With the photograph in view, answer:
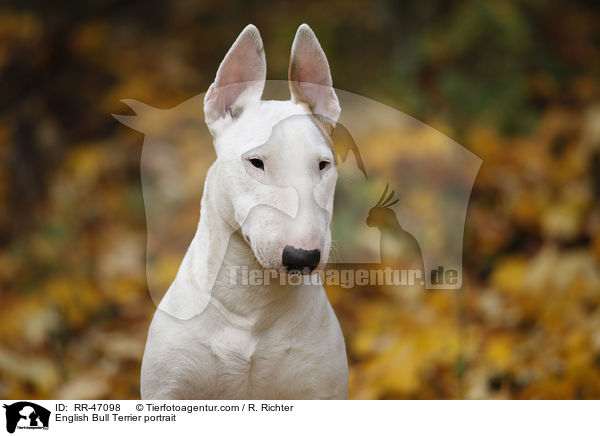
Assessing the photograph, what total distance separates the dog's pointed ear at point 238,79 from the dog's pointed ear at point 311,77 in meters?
0.07

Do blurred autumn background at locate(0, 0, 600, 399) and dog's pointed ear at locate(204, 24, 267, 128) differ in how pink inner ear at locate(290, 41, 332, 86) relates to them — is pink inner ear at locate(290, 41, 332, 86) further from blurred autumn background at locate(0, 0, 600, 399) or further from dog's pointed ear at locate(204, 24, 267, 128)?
blurred autumn background at locate(0, 0, 600, 399)

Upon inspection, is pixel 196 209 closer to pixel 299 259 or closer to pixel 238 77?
pixel 238 77

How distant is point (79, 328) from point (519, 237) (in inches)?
71.1

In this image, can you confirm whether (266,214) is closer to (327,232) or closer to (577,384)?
(327,232)

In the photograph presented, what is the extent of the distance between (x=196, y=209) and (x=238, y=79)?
60cm

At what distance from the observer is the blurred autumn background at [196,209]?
2387 mm

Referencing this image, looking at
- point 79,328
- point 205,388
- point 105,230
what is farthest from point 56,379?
point 205,388

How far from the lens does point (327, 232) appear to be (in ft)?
4.84

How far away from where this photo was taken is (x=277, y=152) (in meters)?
1.48

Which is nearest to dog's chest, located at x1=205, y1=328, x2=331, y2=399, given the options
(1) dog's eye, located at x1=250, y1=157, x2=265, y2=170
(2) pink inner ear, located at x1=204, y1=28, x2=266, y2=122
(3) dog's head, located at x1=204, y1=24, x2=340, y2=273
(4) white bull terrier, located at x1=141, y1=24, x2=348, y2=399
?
(4) white bull terrier, located at x1=141, y1=24, x2=348, y2=399

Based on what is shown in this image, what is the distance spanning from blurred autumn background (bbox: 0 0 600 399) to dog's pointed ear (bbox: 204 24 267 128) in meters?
0.44
